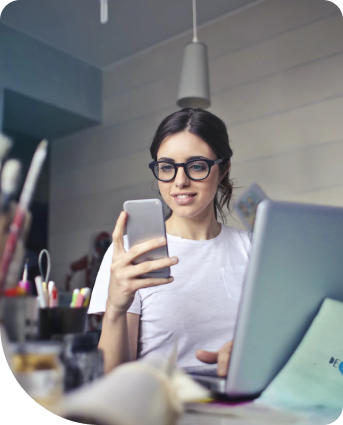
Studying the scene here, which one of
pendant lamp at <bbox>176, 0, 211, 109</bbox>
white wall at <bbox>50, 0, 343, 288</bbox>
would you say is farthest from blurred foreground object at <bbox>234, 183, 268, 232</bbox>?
pendant lamp at <bbox>176, 0, 211, 109</bbox>

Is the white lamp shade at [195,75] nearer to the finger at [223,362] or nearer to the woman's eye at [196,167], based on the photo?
the woman's eye at [196,167]

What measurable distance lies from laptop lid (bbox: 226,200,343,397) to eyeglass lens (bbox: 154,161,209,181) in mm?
663

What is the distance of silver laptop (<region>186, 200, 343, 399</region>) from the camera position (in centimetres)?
61

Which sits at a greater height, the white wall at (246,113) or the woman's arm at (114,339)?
the white wall at (246,113)

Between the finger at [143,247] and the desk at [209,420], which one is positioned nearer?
the desk at [209,420]

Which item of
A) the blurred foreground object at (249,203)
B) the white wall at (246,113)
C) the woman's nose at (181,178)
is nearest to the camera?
the woman's nose at (181,178)

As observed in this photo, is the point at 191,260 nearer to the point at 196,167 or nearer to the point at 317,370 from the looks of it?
the point at 196,167

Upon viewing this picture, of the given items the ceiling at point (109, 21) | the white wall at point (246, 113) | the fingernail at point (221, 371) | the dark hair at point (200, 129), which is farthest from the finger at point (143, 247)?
the ceiling at point (109, 21)

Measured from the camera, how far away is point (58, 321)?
0.57 meters

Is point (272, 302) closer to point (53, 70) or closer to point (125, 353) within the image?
point (125, 353)

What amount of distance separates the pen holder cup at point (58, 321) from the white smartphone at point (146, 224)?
28 cm

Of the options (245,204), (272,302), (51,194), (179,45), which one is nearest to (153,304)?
(272,302)

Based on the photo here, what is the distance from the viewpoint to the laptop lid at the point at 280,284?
61cm

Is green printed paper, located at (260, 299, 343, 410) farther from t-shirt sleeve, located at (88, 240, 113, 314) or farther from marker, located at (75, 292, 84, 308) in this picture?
t-shirt sleeve, located at (88, 240, 113, 314)
